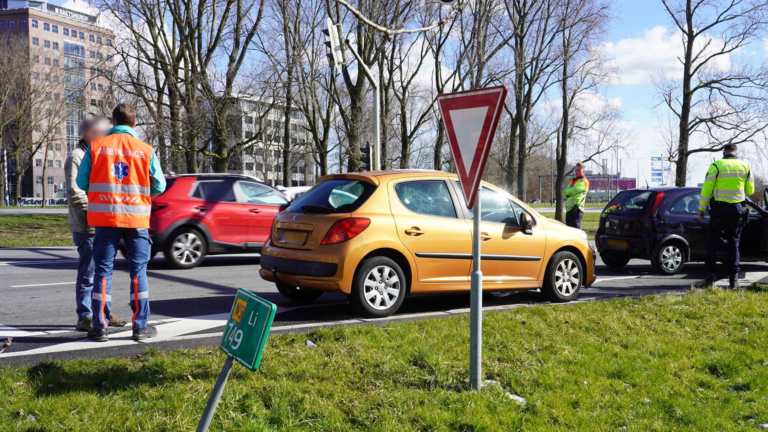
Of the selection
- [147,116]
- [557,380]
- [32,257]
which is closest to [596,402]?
[557,380]

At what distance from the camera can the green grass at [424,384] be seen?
12.0 ft

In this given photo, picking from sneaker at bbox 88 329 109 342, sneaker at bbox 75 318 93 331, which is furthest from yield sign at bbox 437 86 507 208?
sneaker at bbox 75 318 93 331

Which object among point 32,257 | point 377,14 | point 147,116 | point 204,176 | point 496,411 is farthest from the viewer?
point 377,14

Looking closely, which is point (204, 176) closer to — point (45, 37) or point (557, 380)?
point (557, 380)

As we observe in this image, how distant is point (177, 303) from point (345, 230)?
2422mm

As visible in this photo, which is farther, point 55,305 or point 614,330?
point 55,305

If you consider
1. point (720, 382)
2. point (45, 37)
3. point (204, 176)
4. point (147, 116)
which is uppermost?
point (45, 37)

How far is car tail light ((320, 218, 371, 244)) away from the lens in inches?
256

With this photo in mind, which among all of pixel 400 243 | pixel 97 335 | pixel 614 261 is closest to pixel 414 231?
pixel 400 243

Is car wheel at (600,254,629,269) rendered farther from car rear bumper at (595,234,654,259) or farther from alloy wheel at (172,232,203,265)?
alloy wheel at (172,232,203,265)

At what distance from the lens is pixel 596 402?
413 cm

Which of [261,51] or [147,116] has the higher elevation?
[261,51]

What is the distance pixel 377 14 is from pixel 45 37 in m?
86.4

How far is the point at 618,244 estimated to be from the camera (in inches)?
448
